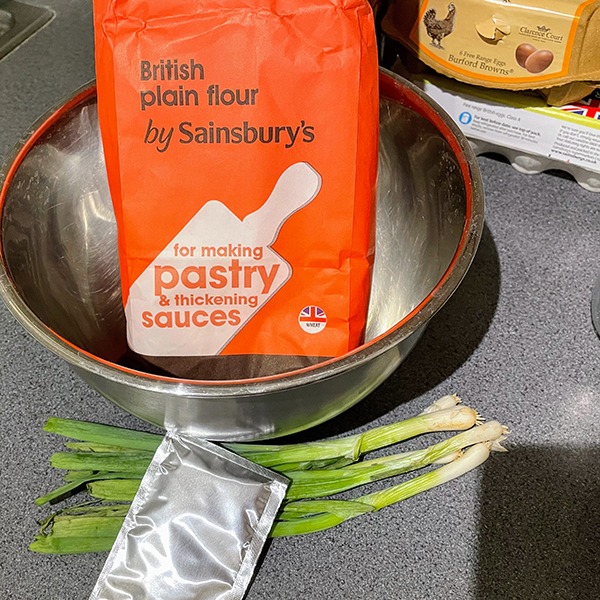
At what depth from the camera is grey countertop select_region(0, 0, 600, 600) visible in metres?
0.66

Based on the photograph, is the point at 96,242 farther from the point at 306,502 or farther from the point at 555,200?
the point at 555,200

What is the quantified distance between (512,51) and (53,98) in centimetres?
66

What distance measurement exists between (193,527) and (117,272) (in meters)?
0.32

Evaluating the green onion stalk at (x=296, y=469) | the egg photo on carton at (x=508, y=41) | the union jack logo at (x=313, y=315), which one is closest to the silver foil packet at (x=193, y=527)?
the green onion stalk at (x=296, y=469)

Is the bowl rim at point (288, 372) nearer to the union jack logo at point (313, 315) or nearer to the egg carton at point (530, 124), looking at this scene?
the union jack logo at point (313, 315)

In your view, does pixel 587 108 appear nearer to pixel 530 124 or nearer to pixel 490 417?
pixel 530 124

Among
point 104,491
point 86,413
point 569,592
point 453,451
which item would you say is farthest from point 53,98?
point 569,592

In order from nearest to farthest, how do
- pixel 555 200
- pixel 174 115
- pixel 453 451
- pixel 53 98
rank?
pixel 174 115, pixel 453 451, pixel 555 200, pixel 53 98

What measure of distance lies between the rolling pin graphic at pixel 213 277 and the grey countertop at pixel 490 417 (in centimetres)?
14

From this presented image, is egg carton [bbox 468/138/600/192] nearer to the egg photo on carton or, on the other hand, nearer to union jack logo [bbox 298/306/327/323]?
the egg photo on carton

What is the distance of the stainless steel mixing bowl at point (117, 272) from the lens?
54cm

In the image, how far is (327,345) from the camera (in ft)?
A: 2.32

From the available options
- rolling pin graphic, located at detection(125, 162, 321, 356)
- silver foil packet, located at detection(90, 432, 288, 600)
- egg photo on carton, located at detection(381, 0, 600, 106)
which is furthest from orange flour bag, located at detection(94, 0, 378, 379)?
egg photo on carton, located at detection(381, 0, 600, 106)

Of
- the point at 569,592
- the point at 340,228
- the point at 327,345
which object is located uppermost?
the point at 340,228
